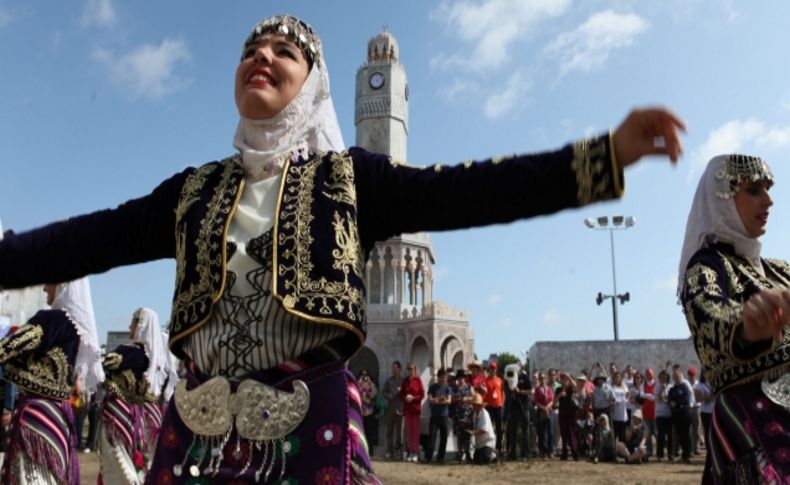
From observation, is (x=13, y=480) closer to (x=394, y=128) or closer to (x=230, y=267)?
(x=230, y=267)

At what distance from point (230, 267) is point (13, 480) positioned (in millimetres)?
4579

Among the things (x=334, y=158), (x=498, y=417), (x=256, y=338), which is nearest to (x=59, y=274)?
(x=256, y=338)

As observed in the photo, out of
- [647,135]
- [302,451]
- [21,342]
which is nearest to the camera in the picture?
[647,135]

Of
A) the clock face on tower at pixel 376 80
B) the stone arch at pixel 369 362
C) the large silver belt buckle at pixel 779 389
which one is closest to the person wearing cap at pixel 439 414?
the large silver belt buckle at pixel 779 389

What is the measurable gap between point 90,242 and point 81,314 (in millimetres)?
4220

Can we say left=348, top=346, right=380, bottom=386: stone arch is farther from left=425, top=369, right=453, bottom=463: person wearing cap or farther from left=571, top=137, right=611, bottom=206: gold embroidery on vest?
left=571, top=137, right=611, bottom=206: gold embroidery on vest

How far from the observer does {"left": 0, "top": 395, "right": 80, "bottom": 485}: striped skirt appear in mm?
5754

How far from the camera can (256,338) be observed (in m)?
2.20

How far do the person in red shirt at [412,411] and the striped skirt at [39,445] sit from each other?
1061cm

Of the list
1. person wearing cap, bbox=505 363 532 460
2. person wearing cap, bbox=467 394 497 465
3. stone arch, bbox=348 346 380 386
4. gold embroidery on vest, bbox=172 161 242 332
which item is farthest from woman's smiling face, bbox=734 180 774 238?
stone arch, bbox=348 346 380 386

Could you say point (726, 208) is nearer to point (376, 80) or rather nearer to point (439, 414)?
point (439, 414)

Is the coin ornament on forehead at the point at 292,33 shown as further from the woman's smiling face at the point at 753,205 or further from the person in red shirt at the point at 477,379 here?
the person in red shirt at the point at 477,379

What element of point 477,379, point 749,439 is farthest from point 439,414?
point 749,439

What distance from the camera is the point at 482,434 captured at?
48.8ft
